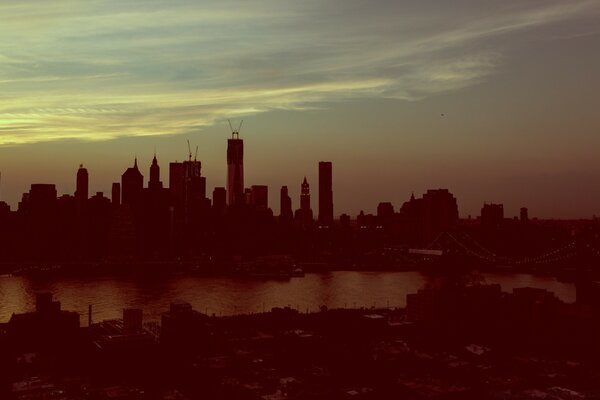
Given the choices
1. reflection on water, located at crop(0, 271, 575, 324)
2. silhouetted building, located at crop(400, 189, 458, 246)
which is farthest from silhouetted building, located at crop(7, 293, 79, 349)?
silhouetted building, located at crop(400, 189, 458, 246)

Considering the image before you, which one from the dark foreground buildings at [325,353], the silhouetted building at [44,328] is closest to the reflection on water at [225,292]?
the silhouetted building at [44,328]

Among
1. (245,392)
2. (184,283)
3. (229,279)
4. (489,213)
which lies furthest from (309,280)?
(489,213)

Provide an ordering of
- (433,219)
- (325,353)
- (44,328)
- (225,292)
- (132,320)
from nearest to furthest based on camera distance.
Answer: (325,353) → (44,328) → (132,320) → (225,292) → (433,219)

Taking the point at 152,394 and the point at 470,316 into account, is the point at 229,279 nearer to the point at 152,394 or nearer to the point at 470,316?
the point at 470,316

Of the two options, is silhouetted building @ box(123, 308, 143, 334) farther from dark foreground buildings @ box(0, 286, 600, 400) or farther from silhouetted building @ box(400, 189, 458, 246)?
silhouetted building @ box(400, 189, 458, 246)

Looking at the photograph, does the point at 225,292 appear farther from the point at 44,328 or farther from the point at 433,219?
the point at 433,219

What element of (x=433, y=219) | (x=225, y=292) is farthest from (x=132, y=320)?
(x=433, y=219)

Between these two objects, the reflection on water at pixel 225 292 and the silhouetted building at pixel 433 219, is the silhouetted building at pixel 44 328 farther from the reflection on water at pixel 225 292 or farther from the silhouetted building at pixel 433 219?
the silhouetted building at pixel 433 219

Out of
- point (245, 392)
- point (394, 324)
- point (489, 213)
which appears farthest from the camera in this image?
point (489, 213)
